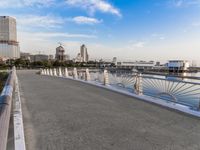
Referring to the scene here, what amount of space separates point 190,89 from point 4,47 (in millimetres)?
138833

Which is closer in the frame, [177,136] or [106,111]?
[177,136]

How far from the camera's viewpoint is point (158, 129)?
395 cm

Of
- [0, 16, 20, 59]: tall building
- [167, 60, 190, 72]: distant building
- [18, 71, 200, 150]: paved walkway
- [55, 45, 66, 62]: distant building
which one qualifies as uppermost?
[0, 16, 20, 59]: tall building

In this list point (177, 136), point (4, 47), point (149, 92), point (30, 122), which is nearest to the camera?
point (177, 136)

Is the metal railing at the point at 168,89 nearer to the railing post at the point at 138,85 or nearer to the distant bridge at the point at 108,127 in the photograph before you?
the railing post at the point at 138,85

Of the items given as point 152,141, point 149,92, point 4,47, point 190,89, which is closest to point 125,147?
point 152,141

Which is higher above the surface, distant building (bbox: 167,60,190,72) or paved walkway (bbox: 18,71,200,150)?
distant building (bbox: 167,60,190,72)

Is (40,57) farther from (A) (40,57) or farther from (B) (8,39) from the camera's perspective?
(B) (8,39)

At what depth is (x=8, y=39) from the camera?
133 metres

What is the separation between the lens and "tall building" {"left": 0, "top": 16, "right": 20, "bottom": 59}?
411 ft

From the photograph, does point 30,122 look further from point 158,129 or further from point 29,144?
point 158,129

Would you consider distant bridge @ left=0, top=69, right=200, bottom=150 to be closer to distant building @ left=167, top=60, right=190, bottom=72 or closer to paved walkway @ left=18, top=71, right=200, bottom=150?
paved walkway @ left=18, top=71, right=200, bottom=150

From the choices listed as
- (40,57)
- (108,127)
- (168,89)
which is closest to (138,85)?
(168,89)

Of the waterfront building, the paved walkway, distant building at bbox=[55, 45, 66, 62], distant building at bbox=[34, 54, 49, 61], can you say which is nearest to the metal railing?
the paved walkway
